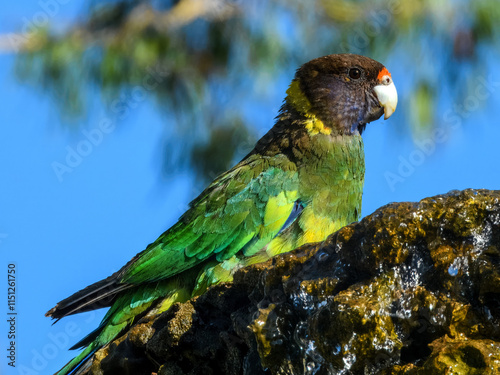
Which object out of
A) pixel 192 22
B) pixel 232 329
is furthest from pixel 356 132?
pixel 192 22

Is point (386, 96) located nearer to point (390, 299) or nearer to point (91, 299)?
point (91, 299)

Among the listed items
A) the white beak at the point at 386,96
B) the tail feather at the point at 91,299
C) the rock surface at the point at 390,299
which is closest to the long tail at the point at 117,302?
the tail feather at the point at 91,299

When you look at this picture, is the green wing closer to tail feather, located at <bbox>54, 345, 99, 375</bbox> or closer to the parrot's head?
tail feather, located at <bbox>54, 345, 99, 375</bbox>

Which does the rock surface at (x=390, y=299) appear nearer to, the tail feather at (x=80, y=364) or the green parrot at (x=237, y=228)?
the tail feather at (x=80, y=364)

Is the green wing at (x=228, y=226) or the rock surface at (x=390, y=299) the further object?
the green wing at (x=228, y=226)

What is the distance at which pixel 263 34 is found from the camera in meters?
5.68

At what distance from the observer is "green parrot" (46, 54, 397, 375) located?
2992 millimetres

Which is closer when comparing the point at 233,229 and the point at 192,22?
the point at 233,229

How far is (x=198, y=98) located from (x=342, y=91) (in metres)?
2.57

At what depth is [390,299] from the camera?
160 cm

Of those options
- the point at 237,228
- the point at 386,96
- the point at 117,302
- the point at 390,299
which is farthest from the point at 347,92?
the point at 390,299

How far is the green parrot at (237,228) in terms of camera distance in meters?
2.99

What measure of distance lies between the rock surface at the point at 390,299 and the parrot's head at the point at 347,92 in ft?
5.52

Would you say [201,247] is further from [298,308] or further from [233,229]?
[298,308]
